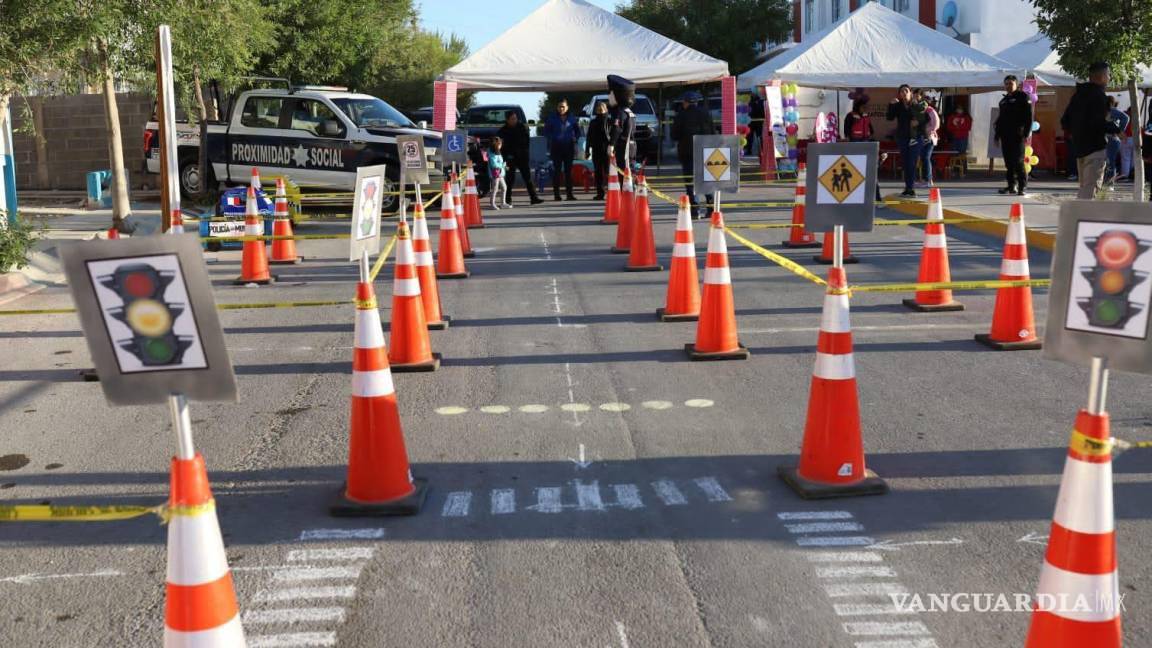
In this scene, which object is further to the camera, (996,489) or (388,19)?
(388,19)

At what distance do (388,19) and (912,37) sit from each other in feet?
59.7

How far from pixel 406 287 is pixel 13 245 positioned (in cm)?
664

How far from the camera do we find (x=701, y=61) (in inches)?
898

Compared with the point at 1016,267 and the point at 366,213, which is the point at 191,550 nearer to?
the point at 366,213

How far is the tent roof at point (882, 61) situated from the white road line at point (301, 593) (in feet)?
70.3

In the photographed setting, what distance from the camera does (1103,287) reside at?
11.1 feet

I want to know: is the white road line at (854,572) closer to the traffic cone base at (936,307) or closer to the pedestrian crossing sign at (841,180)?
the pedestrian crossing sign at (841,180)

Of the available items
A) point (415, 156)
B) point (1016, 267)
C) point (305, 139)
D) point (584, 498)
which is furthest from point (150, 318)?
point (305, 139)

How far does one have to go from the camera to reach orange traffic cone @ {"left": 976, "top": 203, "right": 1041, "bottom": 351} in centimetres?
845

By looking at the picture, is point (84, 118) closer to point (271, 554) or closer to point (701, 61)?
point (701, 61)

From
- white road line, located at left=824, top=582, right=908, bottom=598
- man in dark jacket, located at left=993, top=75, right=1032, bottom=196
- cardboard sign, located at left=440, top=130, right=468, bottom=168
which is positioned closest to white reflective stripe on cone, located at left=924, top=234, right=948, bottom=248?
white road line, located at left=824, top=582, right=908, bottom=598

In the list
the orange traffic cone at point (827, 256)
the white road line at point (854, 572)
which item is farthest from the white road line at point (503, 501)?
the orange traffic cone at point (827, 256)

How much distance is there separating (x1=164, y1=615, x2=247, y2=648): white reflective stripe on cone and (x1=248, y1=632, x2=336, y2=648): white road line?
631mm

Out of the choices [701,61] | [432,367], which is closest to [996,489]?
[432,367]
